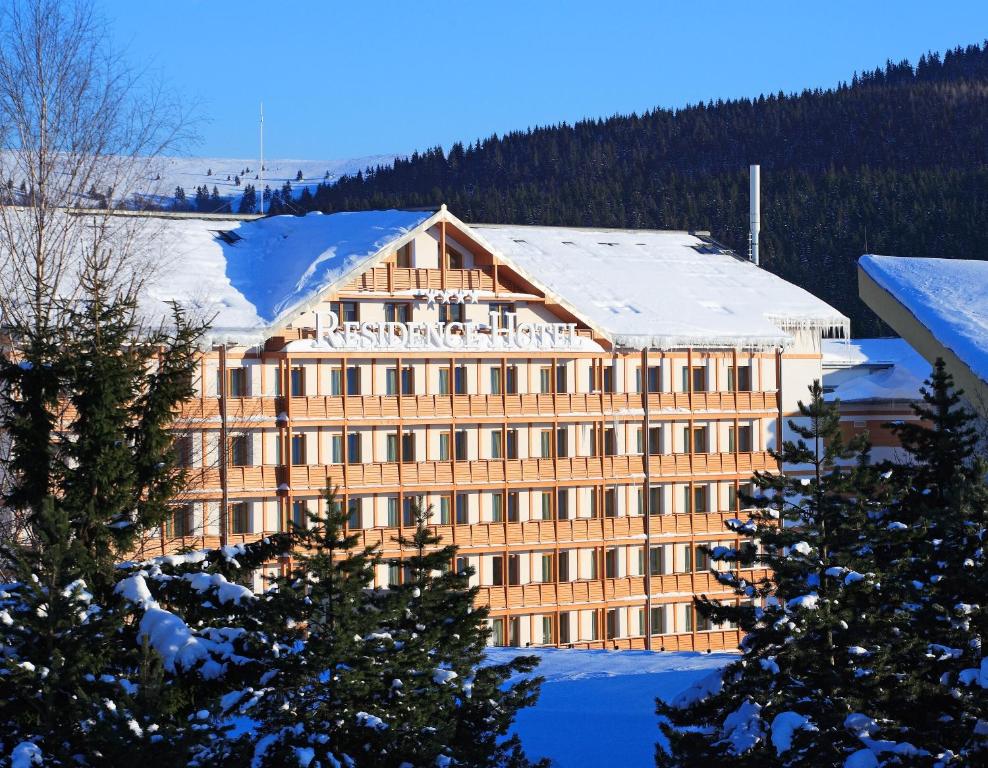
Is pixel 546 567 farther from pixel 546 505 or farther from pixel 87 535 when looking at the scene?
pixel 87 535

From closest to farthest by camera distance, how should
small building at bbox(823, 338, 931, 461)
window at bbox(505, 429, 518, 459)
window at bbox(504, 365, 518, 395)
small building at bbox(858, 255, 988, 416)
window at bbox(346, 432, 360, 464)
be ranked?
small building at bbox(858, 255, 988, 416), window at bbox(346, 432, 360, 464), window at bbox(504, 365, 518, 395), window at bbox(505, 429, 518, 459), small building at bbox(823, 338, 931, 461)

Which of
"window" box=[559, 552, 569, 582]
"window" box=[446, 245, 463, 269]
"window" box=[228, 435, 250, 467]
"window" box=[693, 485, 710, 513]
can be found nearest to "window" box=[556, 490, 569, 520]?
"window" box=[559, 552, 569, 582]

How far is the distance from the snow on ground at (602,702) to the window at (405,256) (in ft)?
65.1

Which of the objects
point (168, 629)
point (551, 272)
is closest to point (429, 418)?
point (551, 272)

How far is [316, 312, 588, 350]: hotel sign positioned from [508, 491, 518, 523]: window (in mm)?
4732

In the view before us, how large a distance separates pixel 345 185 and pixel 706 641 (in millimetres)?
123619

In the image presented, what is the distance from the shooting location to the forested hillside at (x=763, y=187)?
142750 mm

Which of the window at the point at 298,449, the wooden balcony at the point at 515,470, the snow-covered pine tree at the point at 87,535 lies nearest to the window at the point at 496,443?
the wooden balcony at the point at 515,470

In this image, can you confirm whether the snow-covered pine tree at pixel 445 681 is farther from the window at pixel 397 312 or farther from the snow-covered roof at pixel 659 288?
the snow-covered roof at pixel 659 288

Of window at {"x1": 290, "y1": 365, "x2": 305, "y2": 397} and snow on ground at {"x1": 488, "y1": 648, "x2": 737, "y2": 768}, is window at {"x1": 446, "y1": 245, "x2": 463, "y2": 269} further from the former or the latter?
snow on ground at {"x1": 488, "y1": 648, "x2": 737, "y2": 768}

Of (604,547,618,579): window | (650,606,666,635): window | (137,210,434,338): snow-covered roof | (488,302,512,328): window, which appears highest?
(137,210,434,338): snow-covered roof

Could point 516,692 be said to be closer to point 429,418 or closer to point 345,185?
point 429,418

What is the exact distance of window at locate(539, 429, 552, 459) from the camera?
58688 millimetres

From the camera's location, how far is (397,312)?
184 feet
